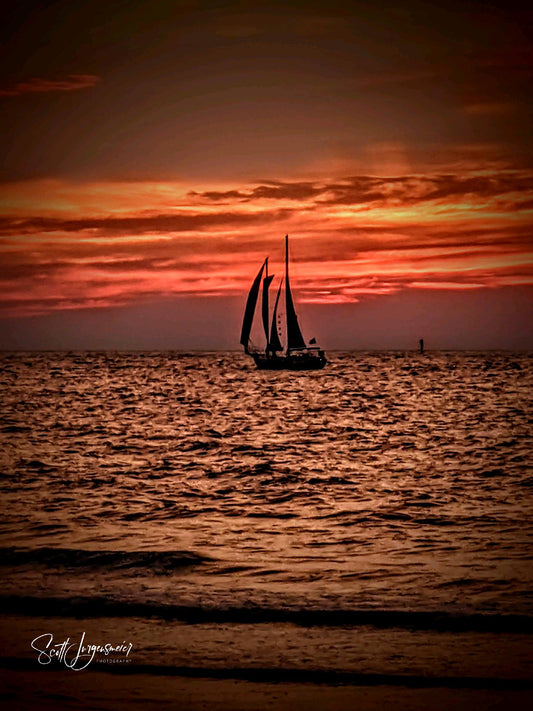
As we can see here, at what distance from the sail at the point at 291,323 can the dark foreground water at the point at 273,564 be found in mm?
76064

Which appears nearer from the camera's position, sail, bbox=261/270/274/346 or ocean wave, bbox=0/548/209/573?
ocean wave, bbox=0/548/209/573

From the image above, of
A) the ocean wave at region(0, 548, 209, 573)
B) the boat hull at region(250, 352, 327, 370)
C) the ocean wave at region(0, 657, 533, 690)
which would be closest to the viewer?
the ocean wave at region(0, 657, 533, 690)

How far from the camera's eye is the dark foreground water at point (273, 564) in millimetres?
8164

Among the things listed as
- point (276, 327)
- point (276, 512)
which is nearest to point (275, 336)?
point (276, 327)

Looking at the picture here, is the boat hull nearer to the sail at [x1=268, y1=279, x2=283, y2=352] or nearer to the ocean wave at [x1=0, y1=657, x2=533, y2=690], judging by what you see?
the sail at [x1=268, y1=279, x2=283, y2=352]

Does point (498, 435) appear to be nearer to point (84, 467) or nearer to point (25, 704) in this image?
point (84, 467)

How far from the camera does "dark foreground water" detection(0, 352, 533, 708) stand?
8.16 meters

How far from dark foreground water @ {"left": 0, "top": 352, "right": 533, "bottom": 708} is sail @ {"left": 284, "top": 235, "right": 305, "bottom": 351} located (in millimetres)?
76064

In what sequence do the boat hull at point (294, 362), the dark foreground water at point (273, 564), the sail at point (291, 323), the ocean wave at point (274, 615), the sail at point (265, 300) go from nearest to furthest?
the dark foreground water at point (273, 564)
the ocean wave at point (274, 615)
the sail at point (291, 323)
the sail at point (265, 300)
the boat hull at point (294, 362)

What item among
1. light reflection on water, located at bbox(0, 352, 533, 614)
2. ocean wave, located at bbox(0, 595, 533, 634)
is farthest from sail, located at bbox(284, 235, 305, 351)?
ocean wave, located at bbox(0, 595, 533, 634)

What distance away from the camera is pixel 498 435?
38281mm

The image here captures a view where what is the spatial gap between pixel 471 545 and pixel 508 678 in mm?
6384

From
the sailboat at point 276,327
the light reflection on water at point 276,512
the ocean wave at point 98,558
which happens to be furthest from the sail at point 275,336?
the ocean wave at point 98,558

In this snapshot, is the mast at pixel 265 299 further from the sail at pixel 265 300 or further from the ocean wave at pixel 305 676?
the ocean wave at pixel 305 676
